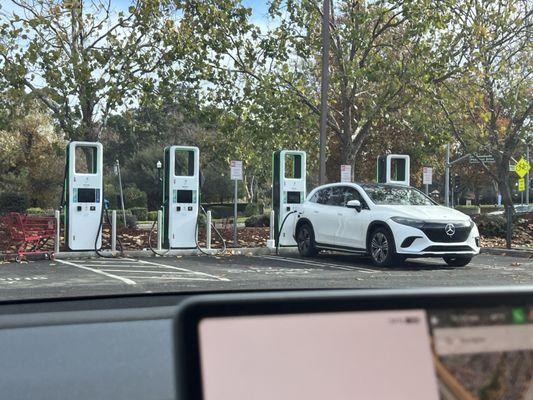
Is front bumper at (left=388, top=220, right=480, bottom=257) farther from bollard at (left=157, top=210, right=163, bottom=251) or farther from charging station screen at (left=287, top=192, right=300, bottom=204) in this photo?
bollard at (left=157, top=210, right=163, bottom=251)

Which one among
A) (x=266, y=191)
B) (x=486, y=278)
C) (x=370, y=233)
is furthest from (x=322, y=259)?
(x=266, y=191)

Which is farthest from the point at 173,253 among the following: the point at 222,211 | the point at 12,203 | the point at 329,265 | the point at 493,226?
the point at 222,211

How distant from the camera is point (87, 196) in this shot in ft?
47.9

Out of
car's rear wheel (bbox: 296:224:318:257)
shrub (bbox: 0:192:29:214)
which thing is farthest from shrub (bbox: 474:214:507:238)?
shrub (bbox: 0:192:29:214)

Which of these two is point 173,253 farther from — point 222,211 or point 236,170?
point 222,211

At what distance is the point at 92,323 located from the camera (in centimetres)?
223

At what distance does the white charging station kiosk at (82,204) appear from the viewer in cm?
1438

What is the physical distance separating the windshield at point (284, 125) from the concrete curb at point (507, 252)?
0.10m

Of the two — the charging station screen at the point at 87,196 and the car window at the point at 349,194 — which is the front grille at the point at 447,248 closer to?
the car window at the point at 349,194

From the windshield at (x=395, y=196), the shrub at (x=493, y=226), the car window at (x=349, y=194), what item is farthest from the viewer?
the shrub at (x=493, y=226)

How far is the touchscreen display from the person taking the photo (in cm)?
111

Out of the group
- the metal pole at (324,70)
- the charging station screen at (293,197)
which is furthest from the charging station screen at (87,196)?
the metal pole at (324,70)

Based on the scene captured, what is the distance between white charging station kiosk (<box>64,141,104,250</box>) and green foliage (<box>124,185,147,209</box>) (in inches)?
1182

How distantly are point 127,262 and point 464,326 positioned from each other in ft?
40.8
